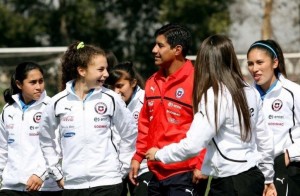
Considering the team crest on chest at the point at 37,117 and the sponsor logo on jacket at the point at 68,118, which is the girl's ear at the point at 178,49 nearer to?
the sponsor logo on jacket at the point at 68,118

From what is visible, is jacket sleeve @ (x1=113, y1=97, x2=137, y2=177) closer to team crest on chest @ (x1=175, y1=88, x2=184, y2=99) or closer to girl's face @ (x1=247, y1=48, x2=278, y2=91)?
team crest on chest @ (x1=175, y1=88, x2=184, y2=99)

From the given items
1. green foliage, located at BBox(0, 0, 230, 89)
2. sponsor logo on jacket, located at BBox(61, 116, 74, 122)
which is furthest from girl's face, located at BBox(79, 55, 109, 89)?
green foliage, located at BBox(0, 0, 230, 89)

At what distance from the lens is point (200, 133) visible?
593 centimetres

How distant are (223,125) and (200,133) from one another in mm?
239

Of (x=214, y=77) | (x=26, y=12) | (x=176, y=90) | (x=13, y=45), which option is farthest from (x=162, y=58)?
(x=26, y=12)

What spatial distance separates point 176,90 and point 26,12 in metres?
29.1

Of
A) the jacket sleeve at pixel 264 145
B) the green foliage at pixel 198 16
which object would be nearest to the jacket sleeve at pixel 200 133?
the jacket sleeve at pixel 264 145

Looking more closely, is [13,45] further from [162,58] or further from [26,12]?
[162,58]

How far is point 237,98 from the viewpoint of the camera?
6.10 m

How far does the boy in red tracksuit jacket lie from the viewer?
675 centimetres

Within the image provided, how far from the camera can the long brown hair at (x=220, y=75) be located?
611 cm

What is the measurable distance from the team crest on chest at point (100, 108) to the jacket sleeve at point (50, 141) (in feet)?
1.28

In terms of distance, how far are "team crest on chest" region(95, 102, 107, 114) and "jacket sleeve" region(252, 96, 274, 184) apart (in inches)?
49.6

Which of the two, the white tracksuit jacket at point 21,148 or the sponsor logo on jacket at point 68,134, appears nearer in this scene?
the sponsor logo on jacket at point 68,134
